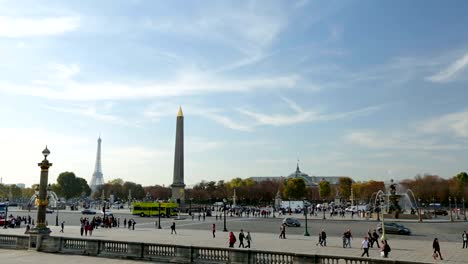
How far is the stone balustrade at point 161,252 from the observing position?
57.7ft

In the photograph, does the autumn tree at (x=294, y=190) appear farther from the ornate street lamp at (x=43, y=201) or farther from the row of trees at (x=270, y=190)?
the ornate street lamp at (x=43, y=201)

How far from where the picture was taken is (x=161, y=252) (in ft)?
66.9

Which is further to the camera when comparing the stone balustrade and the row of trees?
the row of trees

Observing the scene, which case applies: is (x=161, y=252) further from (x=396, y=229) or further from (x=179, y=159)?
(x=179, y=159)

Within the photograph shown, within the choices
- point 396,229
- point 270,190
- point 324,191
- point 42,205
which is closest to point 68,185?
point 270,190

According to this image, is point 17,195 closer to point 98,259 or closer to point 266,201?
point 266,201

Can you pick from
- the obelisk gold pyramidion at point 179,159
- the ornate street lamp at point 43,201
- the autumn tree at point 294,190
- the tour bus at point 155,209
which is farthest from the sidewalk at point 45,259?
the autumn tree at point 294,190

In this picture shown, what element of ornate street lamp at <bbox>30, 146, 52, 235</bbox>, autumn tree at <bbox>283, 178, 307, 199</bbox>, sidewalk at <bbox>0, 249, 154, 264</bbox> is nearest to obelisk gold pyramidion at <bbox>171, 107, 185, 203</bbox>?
ornate street lamp at <bbox>30, 146, 52, 235</bbox>

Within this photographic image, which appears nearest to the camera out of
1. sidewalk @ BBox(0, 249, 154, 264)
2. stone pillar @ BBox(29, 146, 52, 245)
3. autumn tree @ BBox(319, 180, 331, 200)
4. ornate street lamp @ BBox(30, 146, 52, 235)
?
sidewalk @ BBox(0, 249, 154, 264)

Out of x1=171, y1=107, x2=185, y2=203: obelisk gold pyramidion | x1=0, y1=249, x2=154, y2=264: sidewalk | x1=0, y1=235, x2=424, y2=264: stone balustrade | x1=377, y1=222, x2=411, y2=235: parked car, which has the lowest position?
x1=377, y1=222, x2=411, y2=235: parked car

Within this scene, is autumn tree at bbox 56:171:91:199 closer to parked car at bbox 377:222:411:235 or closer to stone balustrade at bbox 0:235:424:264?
parked car at bbox 377:222:411:235

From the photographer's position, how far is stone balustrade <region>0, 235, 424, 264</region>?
693 inches

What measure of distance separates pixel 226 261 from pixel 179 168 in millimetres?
68909

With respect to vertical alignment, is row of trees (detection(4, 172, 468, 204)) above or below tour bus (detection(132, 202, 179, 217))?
above
